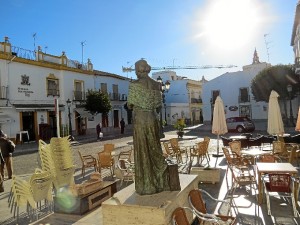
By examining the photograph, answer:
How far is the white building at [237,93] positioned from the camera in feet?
118

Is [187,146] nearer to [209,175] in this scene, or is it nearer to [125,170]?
[209,175]

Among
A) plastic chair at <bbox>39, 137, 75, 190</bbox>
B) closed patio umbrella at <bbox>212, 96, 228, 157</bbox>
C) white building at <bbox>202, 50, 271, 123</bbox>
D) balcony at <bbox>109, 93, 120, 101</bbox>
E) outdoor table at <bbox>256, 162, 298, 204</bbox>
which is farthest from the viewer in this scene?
white building at <bbox>202, 50, 271, 123</bbox>

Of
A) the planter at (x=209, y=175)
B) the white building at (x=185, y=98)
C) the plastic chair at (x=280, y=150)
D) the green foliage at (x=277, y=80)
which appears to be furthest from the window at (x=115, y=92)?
the planter at (x=209, y=175)

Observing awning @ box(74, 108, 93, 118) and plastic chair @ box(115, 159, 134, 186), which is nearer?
plastic chair @ box(115, 159, 134, 186)

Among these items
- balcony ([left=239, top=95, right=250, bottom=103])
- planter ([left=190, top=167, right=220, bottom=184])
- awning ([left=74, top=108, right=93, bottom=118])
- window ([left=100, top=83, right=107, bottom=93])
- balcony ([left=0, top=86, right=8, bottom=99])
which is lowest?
planter ([left=190, top=167, right=220, bottom=184])

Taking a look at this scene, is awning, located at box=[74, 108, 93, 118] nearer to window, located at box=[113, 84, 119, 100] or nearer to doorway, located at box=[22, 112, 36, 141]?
doorway, located at box=[22, 112, 36, 141]

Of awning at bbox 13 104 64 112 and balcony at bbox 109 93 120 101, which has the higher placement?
balcony at bbox 109 93 120 101

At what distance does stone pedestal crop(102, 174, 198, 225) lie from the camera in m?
3.68

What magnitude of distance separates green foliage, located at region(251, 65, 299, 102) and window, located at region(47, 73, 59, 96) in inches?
773

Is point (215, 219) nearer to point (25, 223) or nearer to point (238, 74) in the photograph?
point (25, 223)

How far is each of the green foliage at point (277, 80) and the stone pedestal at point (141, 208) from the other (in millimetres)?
26347

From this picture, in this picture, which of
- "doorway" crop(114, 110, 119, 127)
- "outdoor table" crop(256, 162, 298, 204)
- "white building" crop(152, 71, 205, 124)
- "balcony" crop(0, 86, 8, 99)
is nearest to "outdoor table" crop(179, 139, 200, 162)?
"outdoor table" crop(256, 162, 298, 204)

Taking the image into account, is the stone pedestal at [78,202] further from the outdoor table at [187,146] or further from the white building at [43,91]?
the white building at [43,91]

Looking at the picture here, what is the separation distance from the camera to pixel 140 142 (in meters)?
4.20
